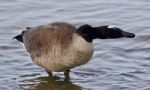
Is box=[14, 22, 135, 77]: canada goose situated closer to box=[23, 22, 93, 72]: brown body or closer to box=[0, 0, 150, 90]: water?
box=[23, 22, 93, 72]: brown body

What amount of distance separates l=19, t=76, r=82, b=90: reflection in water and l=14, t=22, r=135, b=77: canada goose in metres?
0.24

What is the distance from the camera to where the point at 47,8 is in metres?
13.2

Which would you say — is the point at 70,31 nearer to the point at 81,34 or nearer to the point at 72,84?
the point at 81,34

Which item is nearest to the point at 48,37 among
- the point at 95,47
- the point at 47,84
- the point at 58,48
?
the point at 58,48

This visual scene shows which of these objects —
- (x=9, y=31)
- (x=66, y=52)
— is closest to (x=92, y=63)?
(x=66, y=52)

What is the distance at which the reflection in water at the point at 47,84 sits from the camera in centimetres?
915

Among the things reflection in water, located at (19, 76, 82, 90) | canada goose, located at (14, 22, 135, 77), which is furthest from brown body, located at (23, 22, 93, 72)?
reflection in water, located at (19, 76, 82, 90)

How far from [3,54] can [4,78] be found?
1.23 metres

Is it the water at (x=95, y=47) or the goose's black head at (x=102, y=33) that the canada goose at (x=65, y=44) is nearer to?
the goose's black head at (x=102, y=33)

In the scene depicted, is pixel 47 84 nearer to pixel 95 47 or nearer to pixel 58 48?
pixel 58 48

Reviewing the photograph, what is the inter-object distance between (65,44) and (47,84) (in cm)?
103

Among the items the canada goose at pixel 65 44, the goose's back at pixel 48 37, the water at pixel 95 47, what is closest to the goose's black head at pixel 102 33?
the canada goose at pixel 65 44

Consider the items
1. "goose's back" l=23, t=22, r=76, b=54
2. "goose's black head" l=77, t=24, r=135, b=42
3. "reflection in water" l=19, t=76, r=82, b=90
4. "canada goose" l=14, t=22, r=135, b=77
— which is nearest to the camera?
"goose's black head" l=77, t=24, r=135, b=42

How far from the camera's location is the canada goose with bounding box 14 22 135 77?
8490 mm
